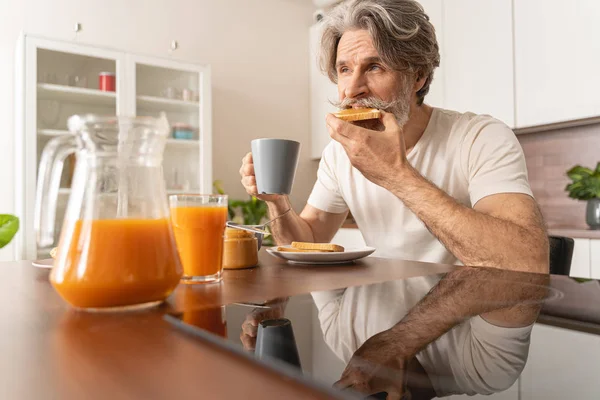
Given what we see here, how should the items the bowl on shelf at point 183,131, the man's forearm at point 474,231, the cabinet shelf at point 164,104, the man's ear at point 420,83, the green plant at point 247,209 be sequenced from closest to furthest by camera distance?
1. the man's forearm at point 474,231
2. the man's ear at point 420,83
3. the cabinet shelf at point 164,104
4. the bowl on shelf at point 183,131
5. the green plant at point 247,209

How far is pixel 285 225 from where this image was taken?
4.86 ft

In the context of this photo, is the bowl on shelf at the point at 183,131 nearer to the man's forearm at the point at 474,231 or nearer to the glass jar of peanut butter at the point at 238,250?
the man's forearm at the point at 474,231

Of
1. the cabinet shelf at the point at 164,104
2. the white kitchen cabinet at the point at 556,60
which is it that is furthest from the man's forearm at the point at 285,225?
the cabinet shelf at the point at 164,104

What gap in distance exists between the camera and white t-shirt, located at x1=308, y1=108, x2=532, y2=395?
12.9 inches

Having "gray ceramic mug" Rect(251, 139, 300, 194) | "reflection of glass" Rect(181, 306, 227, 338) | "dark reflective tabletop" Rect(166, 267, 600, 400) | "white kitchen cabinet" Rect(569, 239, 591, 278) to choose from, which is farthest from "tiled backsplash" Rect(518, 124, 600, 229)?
"reflection of glass" Rect(181, 306, 227, 338)

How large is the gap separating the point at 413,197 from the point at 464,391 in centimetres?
85

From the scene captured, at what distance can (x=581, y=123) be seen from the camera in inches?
104

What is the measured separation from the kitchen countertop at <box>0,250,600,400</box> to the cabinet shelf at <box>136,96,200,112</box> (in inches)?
96.6

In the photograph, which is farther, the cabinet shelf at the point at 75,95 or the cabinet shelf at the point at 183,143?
the cabinet shelf at the point at 183,143

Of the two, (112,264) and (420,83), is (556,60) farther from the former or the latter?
(112,264)

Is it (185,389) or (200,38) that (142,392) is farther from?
(200,38)

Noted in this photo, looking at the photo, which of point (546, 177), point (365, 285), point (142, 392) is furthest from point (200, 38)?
point (142, 392)

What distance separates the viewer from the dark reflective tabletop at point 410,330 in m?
0.30

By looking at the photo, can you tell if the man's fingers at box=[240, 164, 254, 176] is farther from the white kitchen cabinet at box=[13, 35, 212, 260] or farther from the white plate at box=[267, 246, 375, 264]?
the white kitchen cabinet at box=[13, 35, 212, 260]
